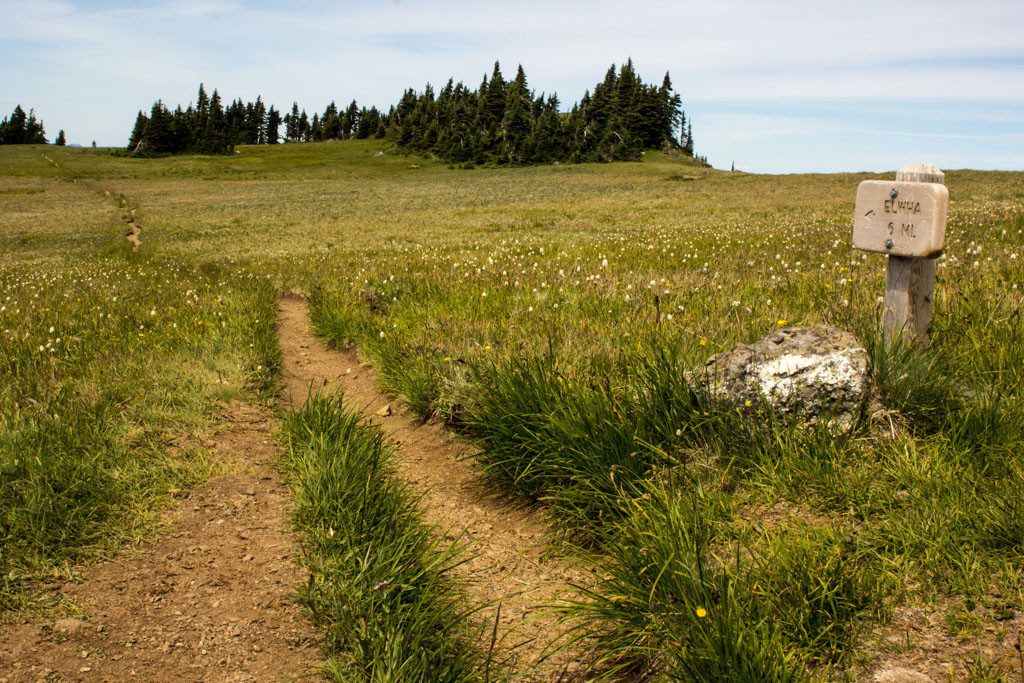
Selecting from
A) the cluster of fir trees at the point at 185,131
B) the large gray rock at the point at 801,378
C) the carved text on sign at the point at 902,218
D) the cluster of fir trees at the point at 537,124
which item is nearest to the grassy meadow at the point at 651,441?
the large gray rock at the point at 801,378

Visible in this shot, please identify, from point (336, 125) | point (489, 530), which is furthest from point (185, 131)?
point (489, 530)

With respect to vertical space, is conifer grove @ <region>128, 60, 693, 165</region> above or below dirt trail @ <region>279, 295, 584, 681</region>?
above

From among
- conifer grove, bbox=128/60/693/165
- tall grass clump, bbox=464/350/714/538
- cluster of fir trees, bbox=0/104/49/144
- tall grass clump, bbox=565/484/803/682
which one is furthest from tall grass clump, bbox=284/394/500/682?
cluster of fir trees, bbox=0/104/49/144

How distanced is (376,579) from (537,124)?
91544 mm

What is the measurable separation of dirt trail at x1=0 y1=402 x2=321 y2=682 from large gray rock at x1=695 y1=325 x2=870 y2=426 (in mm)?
2730

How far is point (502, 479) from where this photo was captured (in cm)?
472

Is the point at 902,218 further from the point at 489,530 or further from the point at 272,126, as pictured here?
the point at 272,126

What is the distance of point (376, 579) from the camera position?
321cm

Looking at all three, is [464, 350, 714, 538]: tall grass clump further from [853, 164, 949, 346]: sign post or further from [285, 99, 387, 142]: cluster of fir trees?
[285, 99, 387, 142]: cluster of fir trees

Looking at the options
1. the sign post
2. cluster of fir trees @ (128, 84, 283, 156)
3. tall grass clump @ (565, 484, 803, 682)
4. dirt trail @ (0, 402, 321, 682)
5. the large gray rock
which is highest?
cluster of fir trees @ (128, 84, 283, 156)

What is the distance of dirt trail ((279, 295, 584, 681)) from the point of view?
321 cm

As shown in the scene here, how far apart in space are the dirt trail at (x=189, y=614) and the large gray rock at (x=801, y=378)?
273cm

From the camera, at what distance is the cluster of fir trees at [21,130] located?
120188 mm

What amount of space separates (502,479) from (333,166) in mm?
89008
